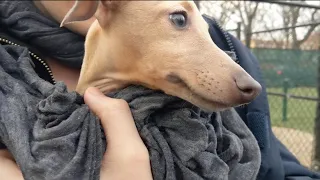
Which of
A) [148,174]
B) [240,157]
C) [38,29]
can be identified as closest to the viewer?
[148,174]

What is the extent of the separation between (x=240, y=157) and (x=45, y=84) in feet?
1.40

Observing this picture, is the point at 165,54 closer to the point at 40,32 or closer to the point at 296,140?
the point at 40,32

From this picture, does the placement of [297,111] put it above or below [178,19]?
below

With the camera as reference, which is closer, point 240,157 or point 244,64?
point 240,157

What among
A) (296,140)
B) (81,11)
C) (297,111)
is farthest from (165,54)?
(297,111)

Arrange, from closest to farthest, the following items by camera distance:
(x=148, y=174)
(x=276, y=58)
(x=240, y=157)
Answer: (x=148, y=174) → (x=240, y=157) → (x=276, y=58)

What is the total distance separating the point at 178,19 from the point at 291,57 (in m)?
3.39

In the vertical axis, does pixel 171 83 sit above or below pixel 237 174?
above

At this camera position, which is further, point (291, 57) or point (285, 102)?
point (285, 102)

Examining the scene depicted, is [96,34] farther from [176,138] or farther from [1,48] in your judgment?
[176,138]

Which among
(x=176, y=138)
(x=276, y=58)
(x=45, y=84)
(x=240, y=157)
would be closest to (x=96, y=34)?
(x=45, y=84)

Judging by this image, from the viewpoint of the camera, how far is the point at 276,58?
4.11 metres

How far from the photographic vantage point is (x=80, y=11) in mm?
794

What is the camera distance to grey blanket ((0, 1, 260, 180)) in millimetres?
755
